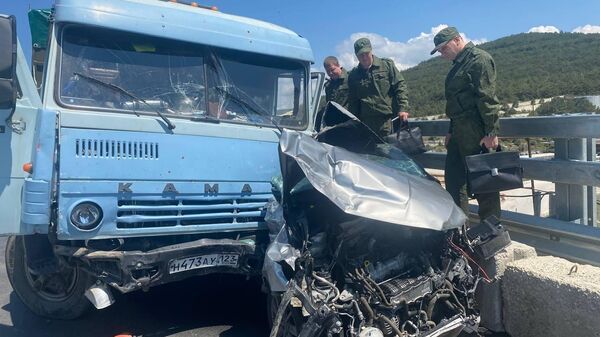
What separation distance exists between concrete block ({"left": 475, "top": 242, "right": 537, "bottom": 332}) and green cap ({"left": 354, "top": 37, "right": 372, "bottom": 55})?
3233 mm

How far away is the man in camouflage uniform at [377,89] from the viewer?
6492 millimetres

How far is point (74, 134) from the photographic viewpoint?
12.6 feet

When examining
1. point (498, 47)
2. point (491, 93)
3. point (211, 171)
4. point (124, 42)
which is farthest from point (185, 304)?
point (498, 47)

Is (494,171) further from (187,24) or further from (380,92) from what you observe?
(187,24)

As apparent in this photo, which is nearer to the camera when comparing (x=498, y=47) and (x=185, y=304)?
(x=185, y=304)

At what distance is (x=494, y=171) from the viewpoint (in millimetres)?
4277

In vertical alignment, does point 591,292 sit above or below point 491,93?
below

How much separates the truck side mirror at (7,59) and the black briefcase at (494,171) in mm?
3450

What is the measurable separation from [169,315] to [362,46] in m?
3.79

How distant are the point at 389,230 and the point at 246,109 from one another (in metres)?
1.91

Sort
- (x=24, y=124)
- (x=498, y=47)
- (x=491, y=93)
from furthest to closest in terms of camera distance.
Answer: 1. (x=498, y=47)
2. (x=491, y=93)
3. (x=24, y=124)

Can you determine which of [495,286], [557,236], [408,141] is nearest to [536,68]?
[408,141]

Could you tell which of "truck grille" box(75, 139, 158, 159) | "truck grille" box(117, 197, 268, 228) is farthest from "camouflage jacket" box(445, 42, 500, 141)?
"truck grille" box(75, 139, 158, 159)

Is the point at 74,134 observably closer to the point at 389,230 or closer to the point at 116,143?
the point at 116,143
